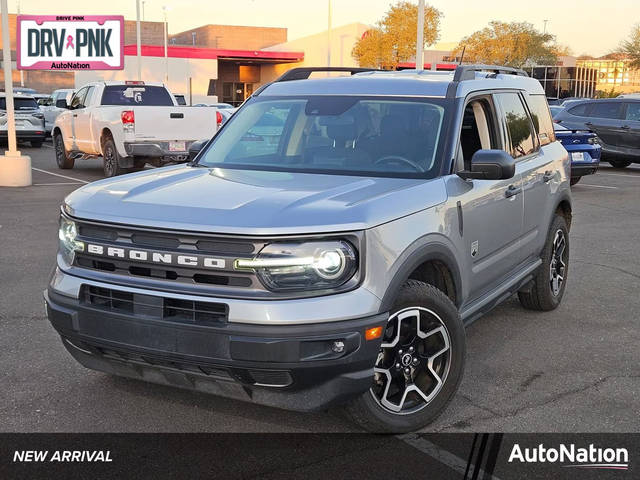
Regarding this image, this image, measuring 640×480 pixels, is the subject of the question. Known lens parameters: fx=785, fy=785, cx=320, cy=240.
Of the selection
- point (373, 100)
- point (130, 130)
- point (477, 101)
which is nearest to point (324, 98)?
point (373, 100)

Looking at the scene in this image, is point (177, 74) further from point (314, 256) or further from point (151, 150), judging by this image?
point (314, 256)

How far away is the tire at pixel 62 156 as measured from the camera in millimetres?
18688

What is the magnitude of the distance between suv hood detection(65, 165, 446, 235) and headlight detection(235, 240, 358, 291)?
0.27 feet

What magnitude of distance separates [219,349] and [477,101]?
2680 mm

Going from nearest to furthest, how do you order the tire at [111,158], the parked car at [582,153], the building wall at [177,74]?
the parked car at [582,153]
the tire at [111,158]
the building wall at [177,74]

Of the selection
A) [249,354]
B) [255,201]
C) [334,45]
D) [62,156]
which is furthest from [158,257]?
[334,45]

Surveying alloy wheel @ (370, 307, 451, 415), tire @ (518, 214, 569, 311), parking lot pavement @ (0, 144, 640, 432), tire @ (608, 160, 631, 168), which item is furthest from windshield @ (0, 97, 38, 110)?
alloy wheel @ (370, 307, 451, 415)

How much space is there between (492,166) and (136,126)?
11794 millimetres

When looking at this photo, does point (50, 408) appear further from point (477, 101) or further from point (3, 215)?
point (3, 215)

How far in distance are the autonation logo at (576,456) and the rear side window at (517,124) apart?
91.9 inches

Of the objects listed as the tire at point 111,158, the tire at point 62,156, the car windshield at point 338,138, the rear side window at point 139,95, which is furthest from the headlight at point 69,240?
the tire at point 62,156

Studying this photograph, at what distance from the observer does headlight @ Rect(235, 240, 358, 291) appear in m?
3.49

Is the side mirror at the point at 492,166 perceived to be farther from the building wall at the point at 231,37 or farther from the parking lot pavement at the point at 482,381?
the building wall at the point at 231,37

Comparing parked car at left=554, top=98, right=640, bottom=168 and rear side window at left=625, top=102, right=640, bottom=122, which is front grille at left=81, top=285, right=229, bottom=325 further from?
rear side window at left=625, top=102, right=640, bottom=122
